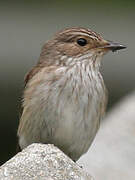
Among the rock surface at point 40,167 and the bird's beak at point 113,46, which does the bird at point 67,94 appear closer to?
the bird's beak at point 113,46

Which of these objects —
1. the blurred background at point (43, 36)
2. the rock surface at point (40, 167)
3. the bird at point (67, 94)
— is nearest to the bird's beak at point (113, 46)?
the bird at point (67, 94)

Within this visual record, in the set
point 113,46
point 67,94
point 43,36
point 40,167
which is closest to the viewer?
point 40,167

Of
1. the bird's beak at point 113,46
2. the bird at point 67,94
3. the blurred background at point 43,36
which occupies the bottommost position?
the blurred background at point 43,36

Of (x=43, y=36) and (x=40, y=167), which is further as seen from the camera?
(x=43, y=36)

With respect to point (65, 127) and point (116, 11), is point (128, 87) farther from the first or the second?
A: point (65, 127)

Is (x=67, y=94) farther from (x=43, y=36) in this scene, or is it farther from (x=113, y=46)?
(x=43, y=36)

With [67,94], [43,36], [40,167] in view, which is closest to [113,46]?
[67,94]
